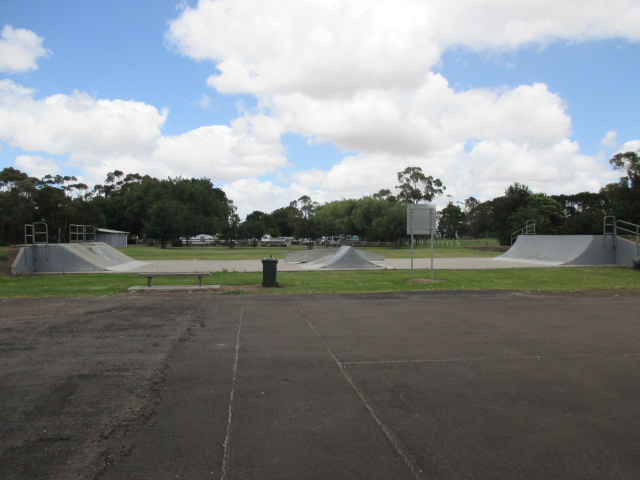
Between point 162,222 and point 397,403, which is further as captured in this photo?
point 162,222

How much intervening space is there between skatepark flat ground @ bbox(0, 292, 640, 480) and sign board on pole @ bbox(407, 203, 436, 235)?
8.75m

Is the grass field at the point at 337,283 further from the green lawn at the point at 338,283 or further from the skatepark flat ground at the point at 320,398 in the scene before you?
the skatepark flat ground at the point at 320,398

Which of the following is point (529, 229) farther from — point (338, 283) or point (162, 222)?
point (162, 222)

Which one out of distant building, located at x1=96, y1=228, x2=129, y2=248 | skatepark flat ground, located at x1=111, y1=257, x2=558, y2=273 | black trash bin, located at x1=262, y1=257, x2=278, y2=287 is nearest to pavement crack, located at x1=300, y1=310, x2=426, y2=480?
black trash bin, located at x1=262, y1=257, x2=278, y2=287

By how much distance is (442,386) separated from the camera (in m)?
5.39

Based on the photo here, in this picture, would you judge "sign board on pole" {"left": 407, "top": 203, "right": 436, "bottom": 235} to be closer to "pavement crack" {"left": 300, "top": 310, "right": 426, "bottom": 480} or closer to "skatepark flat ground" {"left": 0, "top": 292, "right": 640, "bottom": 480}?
"skatepark flat ground" {"left": 0, "top": 292, "right": 640, "bottom": 480}

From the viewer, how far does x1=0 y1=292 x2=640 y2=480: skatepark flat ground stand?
3.63m

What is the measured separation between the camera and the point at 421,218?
18328mm

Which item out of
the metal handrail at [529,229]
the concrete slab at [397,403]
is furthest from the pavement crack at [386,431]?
the metal handrail at [529,229]

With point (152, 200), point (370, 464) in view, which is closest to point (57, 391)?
point (370, 464)

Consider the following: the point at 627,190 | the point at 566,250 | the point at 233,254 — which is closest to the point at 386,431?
the point at 566,250

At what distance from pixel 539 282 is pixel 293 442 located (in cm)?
1588

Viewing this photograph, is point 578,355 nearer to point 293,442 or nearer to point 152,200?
point 293,442

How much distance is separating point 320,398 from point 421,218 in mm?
14081
